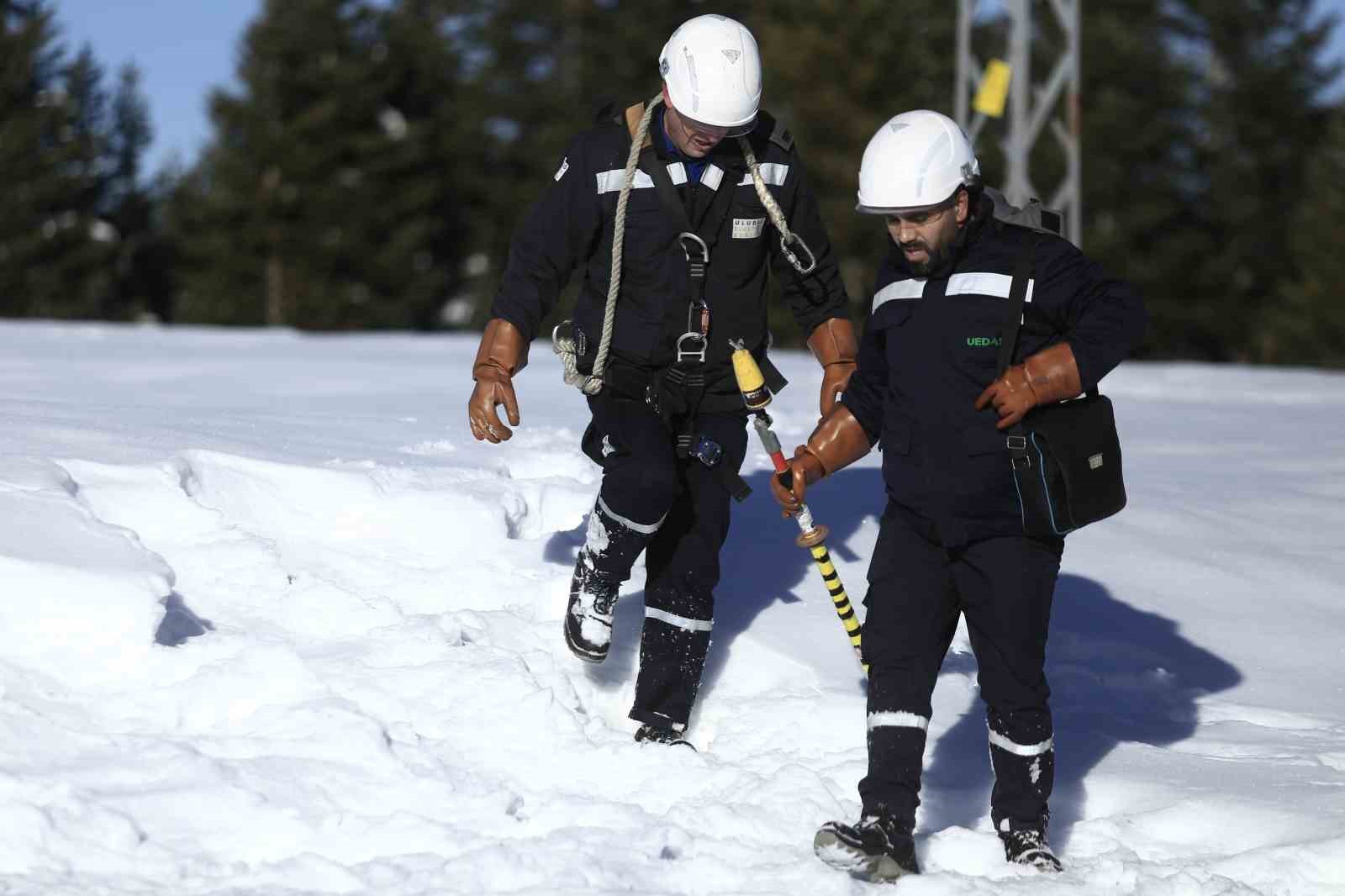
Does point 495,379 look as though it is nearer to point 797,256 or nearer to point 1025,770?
point 797,256

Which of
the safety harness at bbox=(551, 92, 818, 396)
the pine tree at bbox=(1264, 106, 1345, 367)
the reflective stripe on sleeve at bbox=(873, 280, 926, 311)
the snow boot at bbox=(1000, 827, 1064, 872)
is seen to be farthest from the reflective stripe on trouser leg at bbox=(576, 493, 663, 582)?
the pine tree at bbox=(1264, 106, 1345, 367)

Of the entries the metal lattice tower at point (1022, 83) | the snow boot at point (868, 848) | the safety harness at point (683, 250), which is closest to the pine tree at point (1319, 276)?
the metal lattice tower at point (1022, 83)

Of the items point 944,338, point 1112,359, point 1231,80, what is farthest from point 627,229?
point 1231,80

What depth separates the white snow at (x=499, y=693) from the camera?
3.88 metres

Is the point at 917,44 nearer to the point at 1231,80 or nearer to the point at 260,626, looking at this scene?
the point at 1231,80

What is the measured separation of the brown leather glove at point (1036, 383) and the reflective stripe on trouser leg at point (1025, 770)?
74cm

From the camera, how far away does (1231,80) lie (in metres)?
43.9

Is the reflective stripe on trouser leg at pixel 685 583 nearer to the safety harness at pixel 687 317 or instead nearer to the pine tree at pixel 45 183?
the safety harness at pixel 687 317

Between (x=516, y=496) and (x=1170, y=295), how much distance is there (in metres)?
37.9

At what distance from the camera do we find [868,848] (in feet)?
12.8

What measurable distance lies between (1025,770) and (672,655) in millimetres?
1147

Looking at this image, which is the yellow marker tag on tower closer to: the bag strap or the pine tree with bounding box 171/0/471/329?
the bag strap

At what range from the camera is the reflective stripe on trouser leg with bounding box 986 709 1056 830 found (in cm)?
409

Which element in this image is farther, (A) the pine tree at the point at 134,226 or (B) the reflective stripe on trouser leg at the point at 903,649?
(A) the pine tree at the point at 134,226
